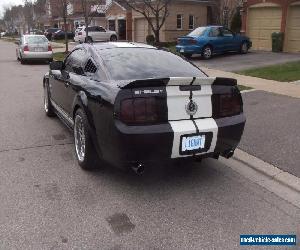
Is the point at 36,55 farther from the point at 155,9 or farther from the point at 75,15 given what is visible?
the point at 75,15

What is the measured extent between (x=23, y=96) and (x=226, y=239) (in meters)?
8.27

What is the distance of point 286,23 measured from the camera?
2050cm

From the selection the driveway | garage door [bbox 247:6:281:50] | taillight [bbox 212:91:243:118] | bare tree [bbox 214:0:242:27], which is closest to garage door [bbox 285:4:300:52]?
garage door [bbox 247:6:281:50]

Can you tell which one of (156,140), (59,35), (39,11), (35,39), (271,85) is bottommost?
(271,85)

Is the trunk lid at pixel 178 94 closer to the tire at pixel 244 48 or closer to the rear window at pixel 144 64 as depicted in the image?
the rear window at pixel 144 64

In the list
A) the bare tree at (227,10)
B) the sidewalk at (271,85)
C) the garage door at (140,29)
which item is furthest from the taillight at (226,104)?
the garage door at (140,29)

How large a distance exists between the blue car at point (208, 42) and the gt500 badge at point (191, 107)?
49.2ft

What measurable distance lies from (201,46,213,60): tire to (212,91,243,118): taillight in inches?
584

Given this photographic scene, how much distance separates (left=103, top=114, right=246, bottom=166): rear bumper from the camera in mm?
4012

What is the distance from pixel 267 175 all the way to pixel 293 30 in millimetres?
17452

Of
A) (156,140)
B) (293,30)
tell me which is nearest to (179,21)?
(293,30)

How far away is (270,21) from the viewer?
21562 millimetres

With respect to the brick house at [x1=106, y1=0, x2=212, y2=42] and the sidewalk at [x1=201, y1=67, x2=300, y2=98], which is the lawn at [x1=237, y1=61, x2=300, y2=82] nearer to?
the sidewalk at [x1=201, y1=67, x2=300, y2=98]

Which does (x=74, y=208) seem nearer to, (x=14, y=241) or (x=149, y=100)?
(x=14, y=241)
